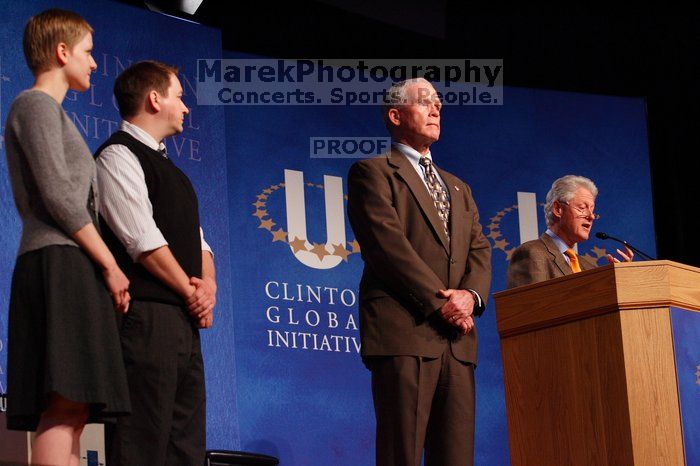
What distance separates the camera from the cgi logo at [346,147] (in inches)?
226

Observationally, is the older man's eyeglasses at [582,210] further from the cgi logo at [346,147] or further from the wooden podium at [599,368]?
the cgi logo at [346,147]

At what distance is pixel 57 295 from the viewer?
Answer: 8.10 feet

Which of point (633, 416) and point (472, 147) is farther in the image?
point (472, 147)

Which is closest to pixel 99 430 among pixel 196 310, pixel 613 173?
pixel 196 310

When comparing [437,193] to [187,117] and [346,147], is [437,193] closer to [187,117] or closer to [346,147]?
[187,117]

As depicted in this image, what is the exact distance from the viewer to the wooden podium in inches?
128

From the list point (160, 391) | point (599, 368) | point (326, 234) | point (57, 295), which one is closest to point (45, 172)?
point (57, 295)

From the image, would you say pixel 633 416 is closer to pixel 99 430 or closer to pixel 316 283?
pixel 99 430

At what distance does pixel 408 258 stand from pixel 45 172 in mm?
1246

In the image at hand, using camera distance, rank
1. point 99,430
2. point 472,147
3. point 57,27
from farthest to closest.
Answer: point 472,147 < point 99,430 < point 57,27

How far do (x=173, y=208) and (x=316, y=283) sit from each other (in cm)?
269

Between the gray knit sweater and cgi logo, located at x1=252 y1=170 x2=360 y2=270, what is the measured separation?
2895 mm

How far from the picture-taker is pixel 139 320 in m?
2.74

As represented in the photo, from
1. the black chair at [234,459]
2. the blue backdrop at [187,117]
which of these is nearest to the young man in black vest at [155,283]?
the black chair at [234,459]
